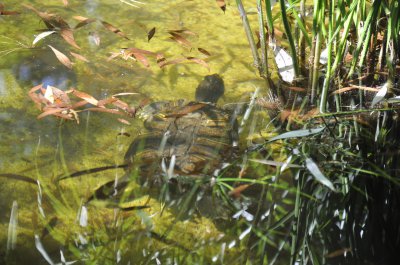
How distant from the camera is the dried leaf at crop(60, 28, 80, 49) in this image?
2596 millimetres

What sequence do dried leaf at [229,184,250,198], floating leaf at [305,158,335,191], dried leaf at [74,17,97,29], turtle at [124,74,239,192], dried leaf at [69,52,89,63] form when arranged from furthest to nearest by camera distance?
dried leaf at [74,17,97,29], dried leaf at [69,52,89,63], turtle at [124,74,239,192], dried leaf at [229,184,250,198], floating leaf at [305,158,335,191]

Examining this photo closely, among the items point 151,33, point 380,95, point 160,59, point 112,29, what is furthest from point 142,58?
point 380,95

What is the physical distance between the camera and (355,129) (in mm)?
1937

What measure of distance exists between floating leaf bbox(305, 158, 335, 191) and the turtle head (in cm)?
76

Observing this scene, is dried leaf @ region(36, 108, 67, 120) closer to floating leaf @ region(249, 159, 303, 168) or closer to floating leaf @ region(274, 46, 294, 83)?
floating leaf @ region(249, 159, 303, 168)

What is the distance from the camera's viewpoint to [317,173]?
1619 mm

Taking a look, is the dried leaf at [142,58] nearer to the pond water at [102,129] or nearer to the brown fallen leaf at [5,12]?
the pond water at [102,129]

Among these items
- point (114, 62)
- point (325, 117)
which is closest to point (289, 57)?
point (325, 117)

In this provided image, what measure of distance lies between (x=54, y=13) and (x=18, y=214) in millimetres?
1575

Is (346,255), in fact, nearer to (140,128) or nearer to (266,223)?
(266,223)

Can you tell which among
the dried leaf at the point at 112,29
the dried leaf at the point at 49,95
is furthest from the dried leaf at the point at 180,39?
the dried leaf at the point at 49,95

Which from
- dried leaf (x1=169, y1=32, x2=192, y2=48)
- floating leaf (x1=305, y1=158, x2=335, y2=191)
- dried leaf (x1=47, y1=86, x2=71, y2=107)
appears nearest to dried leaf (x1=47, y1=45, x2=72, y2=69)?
dried leaf (x1=47, y1=86, x2=71, y2=107)

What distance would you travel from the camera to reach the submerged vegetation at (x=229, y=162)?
1.63 meters

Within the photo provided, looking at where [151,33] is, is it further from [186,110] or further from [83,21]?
[186,110]
